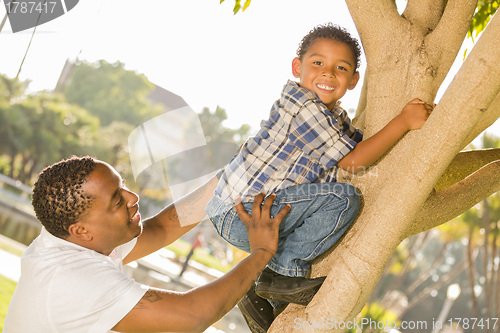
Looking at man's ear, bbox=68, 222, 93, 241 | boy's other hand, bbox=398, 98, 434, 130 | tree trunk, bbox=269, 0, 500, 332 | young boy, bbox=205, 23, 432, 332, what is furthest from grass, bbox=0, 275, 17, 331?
boy's other hand, bbox=398, 98, 434, 130

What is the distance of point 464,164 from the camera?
285 cm

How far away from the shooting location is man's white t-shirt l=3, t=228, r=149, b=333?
1578mm

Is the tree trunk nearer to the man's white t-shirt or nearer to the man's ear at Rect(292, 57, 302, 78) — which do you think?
the man's ear at Rect(292, 57, 302, 78)

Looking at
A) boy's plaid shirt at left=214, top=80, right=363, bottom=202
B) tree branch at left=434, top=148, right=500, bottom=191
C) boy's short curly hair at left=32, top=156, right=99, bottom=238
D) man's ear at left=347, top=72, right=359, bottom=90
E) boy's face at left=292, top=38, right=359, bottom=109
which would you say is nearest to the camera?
boy's short curly hair at left=32, top=156, right=99, bottom=238

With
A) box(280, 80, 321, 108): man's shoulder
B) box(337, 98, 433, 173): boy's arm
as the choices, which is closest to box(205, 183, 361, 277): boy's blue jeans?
box(337, 98, 433, 173): boy's arm

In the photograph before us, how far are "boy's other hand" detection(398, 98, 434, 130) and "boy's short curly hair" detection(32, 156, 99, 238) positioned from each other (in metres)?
1.54

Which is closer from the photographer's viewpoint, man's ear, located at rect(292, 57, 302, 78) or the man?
the man

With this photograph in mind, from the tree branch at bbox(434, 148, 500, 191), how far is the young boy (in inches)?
35.8

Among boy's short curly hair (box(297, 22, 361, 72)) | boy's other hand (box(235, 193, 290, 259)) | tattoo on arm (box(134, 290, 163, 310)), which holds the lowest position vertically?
tattoo on arm (box(134, 290, 163, 310))

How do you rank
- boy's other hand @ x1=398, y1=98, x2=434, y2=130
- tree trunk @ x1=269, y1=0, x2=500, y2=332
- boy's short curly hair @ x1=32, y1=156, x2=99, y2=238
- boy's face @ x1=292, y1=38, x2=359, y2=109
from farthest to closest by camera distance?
boy's face @ x1=292, y1=38, x2=359, y2=109
boy's other hand @ x1=398, y1=98, x2=434, y2=130
boy's short curly hair @ x1=32, y1=156, x2=99, y2=238
tree trunk @ x1=269, y1=0, x2=500, y2=332

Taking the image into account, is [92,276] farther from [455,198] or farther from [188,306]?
[455,198]

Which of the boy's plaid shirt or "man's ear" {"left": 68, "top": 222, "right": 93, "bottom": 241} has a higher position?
the boy's plaid shirt

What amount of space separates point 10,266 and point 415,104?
953 cm

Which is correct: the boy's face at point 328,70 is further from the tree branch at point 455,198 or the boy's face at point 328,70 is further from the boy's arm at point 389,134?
the tree branch at point 455,198
